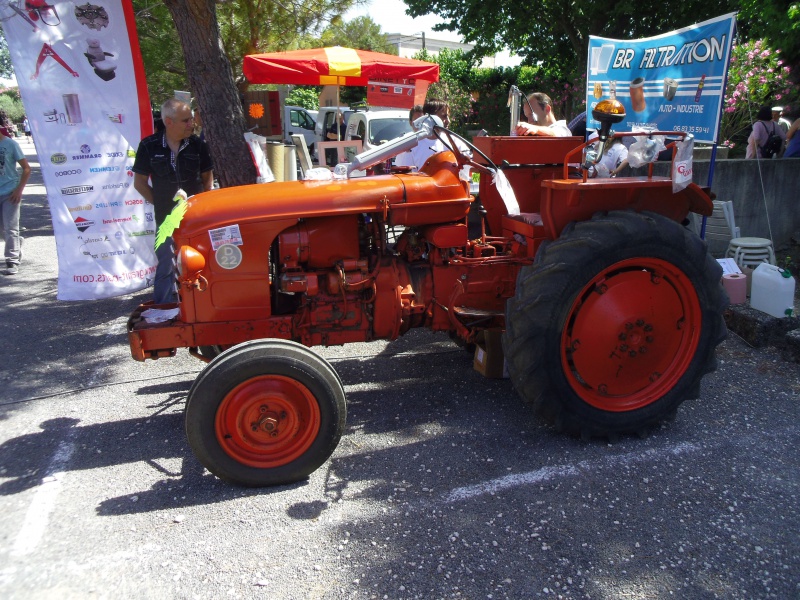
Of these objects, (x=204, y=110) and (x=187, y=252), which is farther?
(x=204, y=110)

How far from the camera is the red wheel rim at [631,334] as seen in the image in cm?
336

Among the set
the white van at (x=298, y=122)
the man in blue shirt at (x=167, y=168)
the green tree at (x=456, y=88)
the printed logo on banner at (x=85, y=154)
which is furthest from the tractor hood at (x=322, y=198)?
the white van at (x=298, y=122)

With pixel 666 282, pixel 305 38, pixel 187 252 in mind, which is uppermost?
pixel 305 38

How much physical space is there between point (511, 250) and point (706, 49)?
293 centimetres

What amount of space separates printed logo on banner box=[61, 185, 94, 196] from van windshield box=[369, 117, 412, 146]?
7.67 metres

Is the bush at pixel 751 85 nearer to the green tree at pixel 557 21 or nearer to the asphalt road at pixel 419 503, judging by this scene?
the green tree at pixel 557 21

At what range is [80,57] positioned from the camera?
5.62 m

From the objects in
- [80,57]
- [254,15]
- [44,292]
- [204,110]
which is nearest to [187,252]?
[204,110]

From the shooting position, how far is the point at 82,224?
5.82 m

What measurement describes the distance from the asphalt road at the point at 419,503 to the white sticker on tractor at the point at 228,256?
1.09 meters

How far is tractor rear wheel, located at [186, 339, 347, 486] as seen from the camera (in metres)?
2.95

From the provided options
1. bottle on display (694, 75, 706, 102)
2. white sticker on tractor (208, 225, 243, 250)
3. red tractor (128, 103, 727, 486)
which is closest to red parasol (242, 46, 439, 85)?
bottle on display (694, 75, 706, 102)

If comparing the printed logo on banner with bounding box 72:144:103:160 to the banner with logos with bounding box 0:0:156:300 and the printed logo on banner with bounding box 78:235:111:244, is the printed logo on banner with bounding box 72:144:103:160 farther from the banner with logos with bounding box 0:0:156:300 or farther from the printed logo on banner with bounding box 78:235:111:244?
the printed logo on banner with bounding box 78:235:111:244

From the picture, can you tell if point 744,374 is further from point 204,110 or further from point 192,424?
point 204,110
